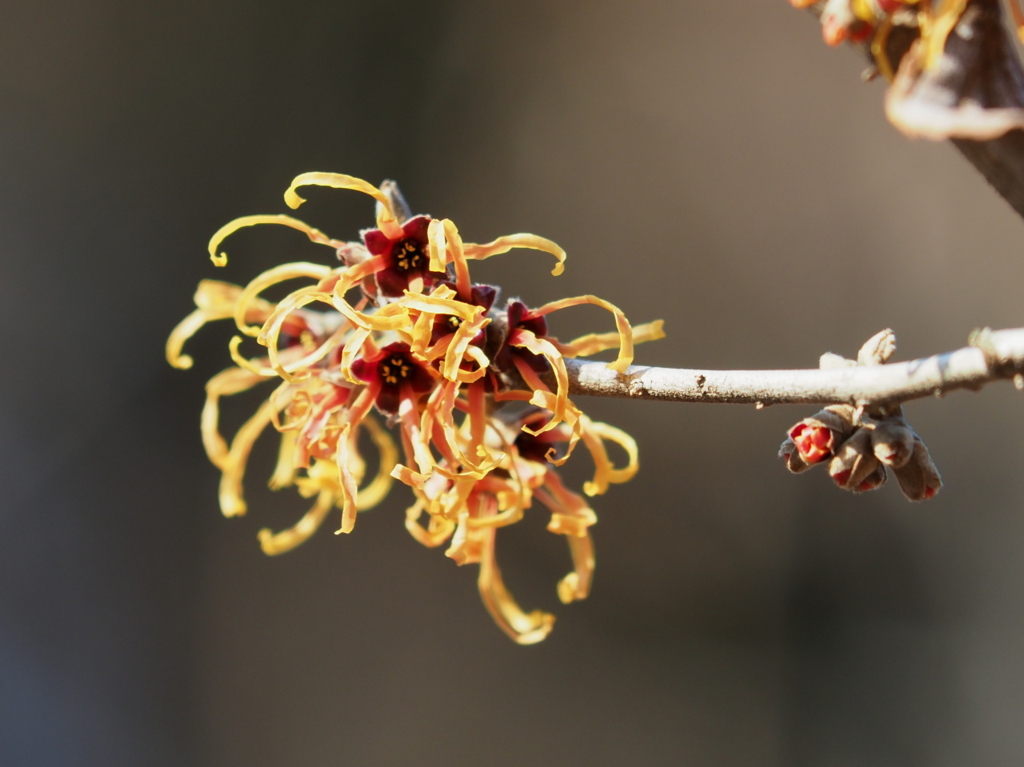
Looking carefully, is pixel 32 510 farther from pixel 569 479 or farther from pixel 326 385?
pixel 326 385

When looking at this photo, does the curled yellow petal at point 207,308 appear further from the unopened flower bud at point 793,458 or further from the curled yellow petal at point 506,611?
the unopened flower bud at point 793,458

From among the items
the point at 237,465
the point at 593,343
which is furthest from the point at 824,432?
the point at 237,465

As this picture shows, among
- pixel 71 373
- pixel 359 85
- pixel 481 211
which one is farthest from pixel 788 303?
pixel 71 373

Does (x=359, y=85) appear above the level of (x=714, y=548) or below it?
above

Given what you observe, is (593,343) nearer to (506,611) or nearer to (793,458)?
(793,458)

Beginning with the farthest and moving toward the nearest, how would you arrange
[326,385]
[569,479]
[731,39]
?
1. [731,39]
2. [569,479]
3. [326,385]

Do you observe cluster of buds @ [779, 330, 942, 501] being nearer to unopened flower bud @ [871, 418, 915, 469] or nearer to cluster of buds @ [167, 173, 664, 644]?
unopened flower bud @ [871, 418, 915, 469]
